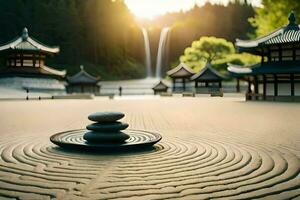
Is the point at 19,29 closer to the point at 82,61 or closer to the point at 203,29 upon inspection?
the point at 82,61

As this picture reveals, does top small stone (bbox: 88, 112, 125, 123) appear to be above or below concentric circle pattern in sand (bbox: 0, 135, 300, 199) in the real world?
above

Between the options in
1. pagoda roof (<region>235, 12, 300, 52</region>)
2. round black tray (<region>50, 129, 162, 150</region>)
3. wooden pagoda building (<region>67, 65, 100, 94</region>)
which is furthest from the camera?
wooden pagoda building (<region>67, 65, 100, 94</region>)

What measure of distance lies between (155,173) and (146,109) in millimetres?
15269

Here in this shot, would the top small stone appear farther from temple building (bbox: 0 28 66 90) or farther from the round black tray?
temple building (bbox: 0 28 66 90)

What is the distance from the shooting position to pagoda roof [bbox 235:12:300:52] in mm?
28500

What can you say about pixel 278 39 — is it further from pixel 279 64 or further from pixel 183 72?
pixel 183 72

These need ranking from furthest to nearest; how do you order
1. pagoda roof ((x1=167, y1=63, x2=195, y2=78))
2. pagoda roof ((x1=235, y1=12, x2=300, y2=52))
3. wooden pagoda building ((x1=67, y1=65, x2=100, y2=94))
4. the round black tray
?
pagoda roof ((x1=167, y1=63, x2=195, y2=78)), wooden pagoda building ((x1=67, y1=65, x2=100, y2=94)), pagoda roof ((x1=235, y1=12, x2=300, y2=52)), the round black tray

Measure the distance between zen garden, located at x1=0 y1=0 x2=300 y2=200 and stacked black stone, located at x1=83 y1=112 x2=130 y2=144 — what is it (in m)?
0.03

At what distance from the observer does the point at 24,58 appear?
46.6 meters

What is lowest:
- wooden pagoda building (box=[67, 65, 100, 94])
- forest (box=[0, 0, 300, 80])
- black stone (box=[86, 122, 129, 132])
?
black stone (box=[86, 122, 129, 132])

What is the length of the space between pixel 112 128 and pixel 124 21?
8812 centimetres

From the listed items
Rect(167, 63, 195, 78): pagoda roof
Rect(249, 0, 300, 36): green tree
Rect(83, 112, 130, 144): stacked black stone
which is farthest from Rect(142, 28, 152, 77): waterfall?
Rect(83, 112, 130, 144): stacked black stone

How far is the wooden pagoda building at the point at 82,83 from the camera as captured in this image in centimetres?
5188

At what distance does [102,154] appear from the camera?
22.1 ft
